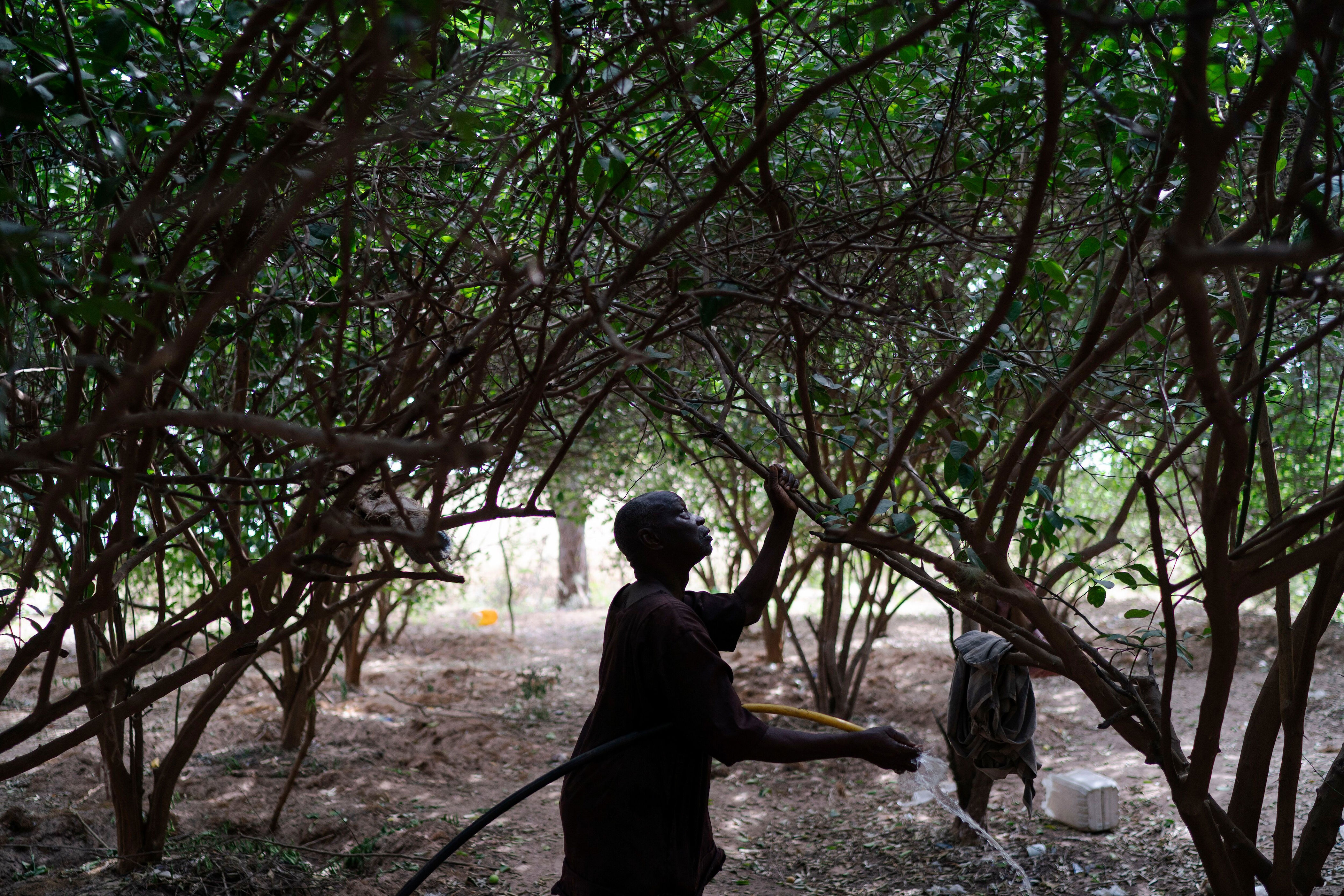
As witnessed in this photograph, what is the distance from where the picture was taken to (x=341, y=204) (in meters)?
3.03

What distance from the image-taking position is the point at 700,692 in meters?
2.38

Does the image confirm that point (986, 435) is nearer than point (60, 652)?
No

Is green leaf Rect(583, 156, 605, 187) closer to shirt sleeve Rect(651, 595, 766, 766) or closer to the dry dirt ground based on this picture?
shirt sleeve Rect(651, 595, 766, 766)

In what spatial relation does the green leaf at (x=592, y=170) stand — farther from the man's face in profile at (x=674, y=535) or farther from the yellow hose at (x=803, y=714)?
the yellow hose at (x=803, y=714)

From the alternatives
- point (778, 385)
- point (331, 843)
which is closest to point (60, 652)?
point (331, 843)

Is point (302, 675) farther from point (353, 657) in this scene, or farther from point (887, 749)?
point (887, 749)

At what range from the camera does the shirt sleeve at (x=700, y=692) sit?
235cm

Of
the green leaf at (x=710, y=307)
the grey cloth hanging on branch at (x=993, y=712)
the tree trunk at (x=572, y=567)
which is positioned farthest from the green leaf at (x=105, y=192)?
the tree trunk at (x=572, y=567)

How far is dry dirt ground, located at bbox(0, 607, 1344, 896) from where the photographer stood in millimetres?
4434

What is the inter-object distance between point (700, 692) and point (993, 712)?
1.58 metres

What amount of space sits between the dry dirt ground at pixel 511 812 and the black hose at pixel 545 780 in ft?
5.48

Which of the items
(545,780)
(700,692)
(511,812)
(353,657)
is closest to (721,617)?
(700,692)

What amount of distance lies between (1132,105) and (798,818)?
4.57m

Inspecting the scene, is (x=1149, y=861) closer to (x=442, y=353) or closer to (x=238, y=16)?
(x=442, y=353)
